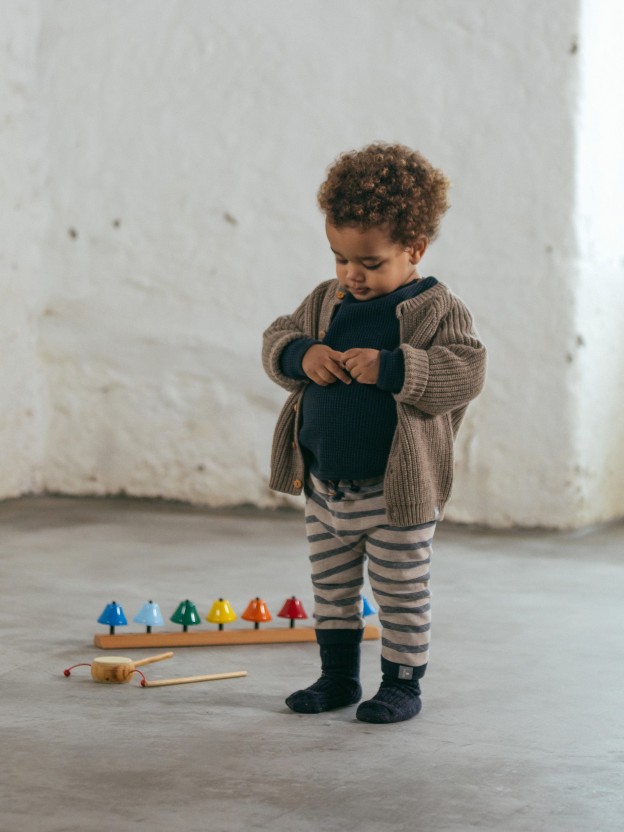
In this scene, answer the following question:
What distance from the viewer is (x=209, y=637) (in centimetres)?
254

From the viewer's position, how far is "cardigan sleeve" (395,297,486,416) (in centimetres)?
194

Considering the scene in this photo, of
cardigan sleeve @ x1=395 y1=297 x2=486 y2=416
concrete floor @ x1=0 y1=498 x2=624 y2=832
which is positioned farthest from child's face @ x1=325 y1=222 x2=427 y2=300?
concrete floor @ x1=0 y1=498 x2=624 y2=832

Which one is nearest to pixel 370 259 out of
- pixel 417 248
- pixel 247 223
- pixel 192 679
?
pixel 417 248

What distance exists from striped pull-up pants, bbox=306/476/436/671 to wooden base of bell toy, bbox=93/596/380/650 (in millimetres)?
452

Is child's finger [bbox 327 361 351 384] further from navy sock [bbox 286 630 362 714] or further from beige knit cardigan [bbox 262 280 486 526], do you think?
navy sock [bbox 286 630 362 714]

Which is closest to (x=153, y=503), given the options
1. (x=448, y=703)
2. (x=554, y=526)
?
(x=554, y=526)

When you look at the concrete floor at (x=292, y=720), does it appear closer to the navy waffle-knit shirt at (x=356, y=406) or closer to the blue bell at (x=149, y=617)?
the blue bell at (x=149, y=617)

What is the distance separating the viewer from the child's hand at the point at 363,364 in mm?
1965

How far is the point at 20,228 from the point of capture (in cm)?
446

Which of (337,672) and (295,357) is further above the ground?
(295,357)

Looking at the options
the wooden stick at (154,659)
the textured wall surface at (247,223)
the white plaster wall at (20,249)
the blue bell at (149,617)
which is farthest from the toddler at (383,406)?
the white plaster wall at (20,249)

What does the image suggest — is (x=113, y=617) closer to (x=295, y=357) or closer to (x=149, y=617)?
(x=149, y=617)

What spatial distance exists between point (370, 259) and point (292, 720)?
784 millimetres

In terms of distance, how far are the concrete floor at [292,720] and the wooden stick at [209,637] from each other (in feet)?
0.11
